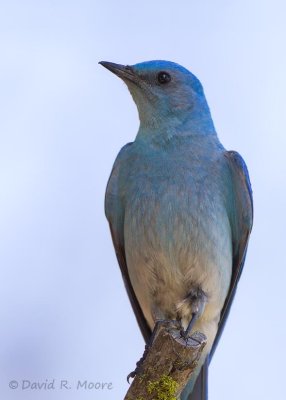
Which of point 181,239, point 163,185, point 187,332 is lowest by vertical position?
point 187,332

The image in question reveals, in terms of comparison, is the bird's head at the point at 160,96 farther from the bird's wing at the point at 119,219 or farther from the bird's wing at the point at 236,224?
the bird's wing at the point at 236,224

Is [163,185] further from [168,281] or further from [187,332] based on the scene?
[187,332]

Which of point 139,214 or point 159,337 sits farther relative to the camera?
point 139,214

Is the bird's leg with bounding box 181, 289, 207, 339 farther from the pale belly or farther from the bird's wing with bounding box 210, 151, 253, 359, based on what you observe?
the bird's wing with bounding box 210, 151, 253, 359

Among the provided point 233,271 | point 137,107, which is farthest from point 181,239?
point 137,107

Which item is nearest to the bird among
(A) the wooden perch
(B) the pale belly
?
(B) the pale belly

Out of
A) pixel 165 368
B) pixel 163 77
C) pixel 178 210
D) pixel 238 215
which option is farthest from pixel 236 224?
pixel 165 368
